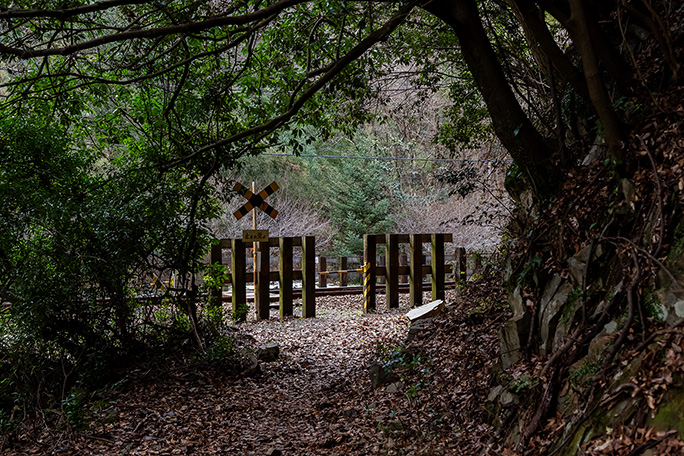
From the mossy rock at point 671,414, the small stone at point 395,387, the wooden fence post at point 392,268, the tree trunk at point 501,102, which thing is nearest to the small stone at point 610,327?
the mossy rock at point 671,414

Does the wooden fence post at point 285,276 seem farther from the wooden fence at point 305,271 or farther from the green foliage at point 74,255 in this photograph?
the green foliage at point 74,255

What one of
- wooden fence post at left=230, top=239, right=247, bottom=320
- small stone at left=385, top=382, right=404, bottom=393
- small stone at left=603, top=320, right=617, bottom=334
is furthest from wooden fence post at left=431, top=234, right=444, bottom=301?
small stone at left=603, top=320, right=617, bottom=334

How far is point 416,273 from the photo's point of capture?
12.0 metres

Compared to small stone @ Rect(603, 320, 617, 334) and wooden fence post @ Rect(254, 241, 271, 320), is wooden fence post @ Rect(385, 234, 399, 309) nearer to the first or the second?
wooden fence post @ Rect(254, 241, 271, 320)

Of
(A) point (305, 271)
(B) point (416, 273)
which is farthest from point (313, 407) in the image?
(B) point (416, 273)

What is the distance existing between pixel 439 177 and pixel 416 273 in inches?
137

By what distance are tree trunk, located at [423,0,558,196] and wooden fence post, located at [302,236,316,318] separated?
255 inches

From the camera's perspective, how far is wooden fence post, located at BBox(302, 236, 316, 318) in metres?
11.2

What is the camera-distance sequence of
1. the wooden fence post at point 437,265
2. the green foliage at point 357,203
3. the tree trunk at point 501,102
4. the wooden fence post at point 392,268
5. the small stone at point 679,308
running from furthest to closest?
the green foliage at point 357,203 < the wooden fence post at point 437,265 < the wooden fence post at point 392,268 < the tree trunk at point 501,102 < the small stone at point 679,308

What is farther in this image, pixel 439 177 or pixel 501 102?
pixel 439 177

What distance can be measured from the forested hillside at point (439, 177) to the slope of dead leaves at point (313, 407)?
0.96 feet

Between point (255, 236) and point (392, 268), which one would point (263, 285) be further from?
point (392, 268)

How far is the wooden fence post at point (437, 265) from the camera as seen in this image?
474 inches

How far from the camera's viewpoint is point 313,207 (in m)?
27.2
